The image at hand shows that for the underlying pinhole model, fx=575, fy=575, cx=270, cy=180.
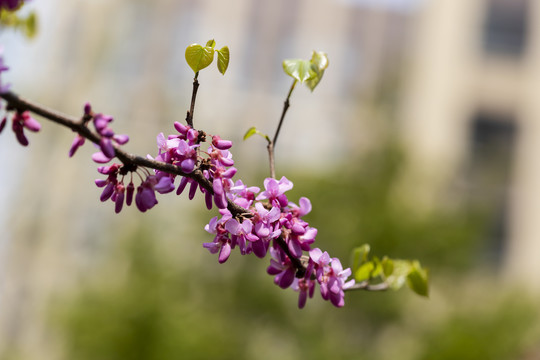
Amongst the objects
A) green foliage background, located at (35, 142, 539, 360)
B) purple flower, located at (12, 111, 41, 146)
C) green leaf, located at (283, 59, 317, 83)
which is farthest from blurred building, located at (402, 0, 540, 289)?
purple flower, located at (12, 111, 41, 146)

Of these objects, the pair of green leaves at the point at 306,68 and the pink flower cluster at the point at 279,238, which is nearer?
the pink flower cluster at the point at 279,238

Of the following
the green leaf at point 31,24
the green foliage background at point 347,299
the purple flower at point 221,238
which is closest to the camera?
the purple flower at point 221,238

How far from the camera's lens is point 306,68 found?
5.08 feet

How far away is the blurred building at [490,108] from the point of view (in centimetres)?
1720

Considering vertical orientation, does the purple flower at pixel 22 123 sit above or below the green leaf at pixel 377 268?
above

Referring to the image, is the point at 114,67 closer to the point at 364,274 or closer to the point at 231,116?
the point at 231,116

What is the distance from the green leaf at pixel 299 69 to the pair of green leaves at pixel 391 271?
1.82 feet

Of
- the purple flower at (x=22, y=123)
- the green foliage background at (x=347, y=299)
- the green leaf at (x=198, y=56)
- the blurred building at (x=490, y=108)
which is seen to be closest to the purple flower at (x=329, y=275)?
the green leaf at (x=198, y=56)

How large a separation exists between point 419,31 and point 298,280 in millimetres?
21342

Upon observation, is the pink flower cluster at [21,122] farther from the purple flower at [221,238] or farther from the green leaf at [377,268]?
the green leaf at [377,268]

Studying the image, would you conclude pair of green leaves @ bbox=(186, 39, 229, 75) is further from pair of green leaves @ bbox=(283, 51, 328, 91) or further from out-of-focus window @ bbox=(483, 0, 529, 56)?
out-of-focus window @ bbox=(483, 0, 529, 56)

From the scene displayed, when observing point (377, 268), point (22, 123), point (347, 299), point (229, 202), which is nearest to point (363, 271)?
point (377, 268)

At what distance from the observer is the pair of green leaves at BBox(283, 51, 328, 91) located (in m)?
1.52

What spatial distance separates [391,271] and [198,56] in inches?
36.6
